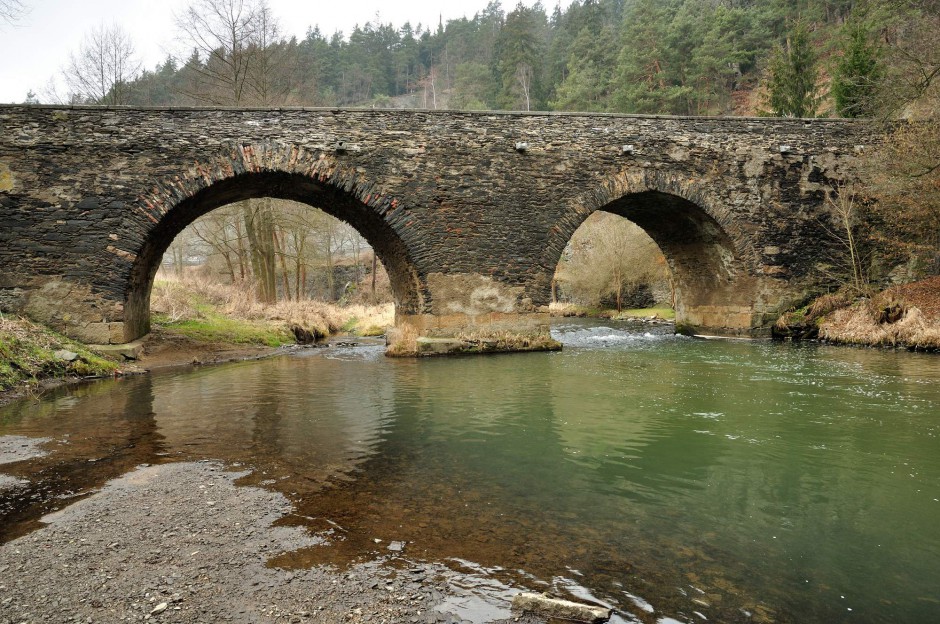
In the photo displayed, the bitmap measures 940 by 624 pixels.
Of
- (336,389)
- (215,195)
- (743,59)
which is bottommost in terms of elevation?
(336,389)

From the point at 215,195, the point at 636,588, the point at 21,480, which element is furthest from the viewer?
the point at 215,195

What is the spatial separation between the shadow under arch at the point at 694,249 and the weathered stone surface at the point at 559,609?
433 inches

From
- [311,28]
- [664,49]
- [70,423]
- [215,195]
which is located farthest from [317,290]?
[311,28]

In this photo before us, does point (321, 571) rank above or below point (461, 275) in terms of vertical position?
below

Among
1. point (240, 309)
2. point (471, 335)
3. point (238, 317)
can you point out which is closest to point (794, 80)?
point (471, 335)

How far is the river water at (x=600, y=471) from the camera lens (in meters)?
2.80

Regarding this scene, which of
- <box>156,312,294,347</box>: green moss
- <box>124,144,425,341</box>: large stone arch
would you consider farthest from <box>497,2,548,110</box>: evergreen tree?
<box>124,144,425,341</box>: large stone arch

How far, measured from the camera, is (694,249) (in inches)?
623

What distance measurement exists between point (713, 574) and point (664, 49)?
43.0 metres

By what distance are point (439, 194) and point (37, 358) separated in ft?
26.6

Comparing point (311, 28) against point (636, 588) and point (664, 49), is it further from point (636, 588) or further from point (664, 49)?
point (636, 588)

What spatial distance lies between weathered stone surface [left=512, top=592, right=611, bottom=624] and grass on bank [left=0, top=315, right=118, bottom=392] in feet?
29.6

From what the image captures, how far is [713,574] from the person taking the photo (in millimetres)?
2797

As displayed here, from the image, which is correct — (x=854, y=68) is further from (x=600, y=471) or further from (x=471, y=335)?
(x=600, y=471)
